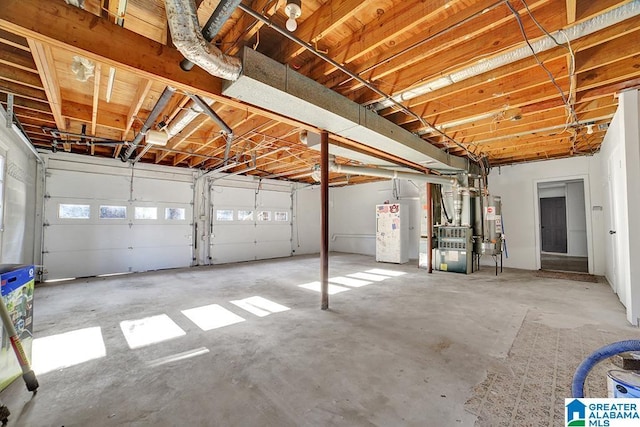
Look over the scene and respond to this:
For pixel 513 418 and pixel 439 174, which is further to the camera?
pixel 439 174

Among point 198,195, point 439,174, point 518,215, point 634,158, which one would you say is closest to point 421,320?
point 634,158

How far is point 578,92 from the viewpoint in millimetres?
3502

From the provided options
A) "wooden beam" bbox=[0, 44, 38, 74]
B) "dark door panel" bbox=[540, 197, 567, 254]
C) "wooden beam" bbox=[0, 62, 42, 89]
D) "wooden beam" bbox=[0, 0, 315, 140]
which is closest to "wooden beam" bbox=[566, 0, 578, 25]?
"wooden beam" bbox=[0, 0, 315, 140]

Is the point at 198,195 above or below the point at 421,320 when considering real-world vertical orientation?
above

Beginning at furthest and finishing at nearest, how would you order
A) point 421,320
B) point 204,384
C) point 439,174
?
point 439,174, point 421,320, point 204,384

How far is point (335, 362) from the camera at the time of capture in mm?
2361

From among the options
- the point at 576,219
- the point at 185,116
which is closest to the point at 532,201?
the point at 576,219

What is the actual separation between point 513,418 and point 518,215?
676 centimetres

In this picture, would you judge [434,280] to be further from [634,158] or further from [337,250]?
[337,250]

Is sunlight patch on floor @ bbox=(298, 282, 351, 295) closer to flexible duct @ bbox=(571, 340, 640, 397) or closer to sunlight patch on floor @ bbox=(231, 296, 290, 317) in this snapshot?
sunlight patch on floor @ bbox=(231, 296, 290, 317)

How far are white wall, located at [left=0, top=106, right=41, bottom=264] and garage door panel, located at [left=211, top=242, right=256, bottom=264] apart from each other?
3.73m

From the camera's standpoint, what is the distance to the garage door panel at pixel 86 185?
19.2ft

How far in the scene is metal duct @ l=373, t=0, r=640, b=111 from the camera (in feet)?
6.81

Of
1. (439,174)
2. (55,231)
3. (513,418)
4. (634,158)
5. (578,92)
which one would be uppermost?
(578,92)
